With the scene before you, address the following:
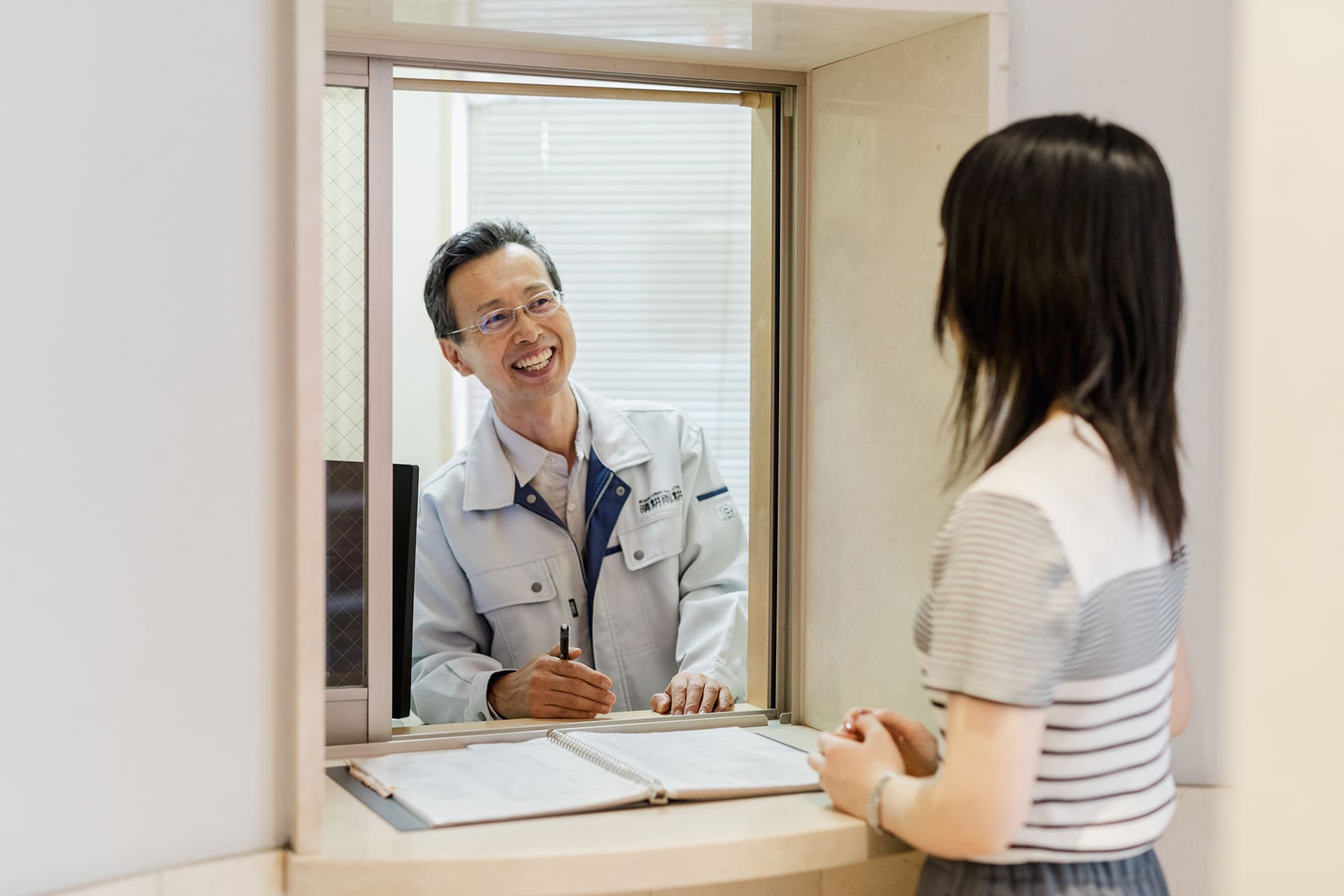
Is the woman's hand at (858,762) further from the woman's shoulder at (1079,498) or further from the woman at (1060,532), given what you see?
the woman's shoulder at (1079,498)

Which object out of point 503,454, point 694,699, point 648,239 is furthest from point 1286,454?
point 648,239

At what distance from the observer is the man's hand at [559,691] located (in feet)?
5.62

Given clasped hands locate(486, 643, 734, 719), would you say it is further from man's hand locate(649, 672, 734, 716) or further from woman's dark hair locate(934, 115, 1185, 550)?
woman's dark hair locate(934, 115, 1185, 550)

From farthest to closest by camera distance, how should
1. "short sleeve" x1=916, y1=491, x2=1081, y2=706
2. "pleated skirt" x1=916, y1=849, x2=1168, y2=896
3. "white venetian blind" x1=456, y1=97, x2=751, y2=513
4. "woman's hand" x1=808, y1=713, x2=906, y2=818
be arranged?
"white venetian blind" x1=456, y1=97, x2=751, y2=513
"woman's hand" x1=808, y1=713, x2=906, y2=818
"pleated skirt" x1=916, y1=849, x2=1168, y2=896
"short sleeve" x1=916, y1=491, x2=1081, y2=706

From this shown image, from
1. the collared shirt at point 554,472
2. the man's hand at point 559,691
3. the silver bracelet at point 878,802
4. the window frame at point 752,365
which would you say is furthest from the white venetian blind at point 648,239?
the silver bracelet at point 878,802

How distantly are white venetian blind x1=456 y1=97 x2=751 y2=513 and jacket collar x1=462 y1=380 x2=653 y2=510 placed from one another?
151 centimetres

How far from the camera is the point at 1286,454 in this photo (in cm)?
139

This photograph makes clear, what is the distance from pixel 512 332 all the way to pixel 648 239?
1688mm

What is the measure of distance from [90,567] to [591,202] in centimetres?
301

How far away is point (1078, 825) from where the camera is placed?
96 centimetres

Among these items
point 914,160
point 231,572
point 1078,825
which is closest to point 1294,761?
point 1078,825

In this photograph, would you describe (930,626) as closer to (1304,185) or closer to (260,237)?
(260,237)

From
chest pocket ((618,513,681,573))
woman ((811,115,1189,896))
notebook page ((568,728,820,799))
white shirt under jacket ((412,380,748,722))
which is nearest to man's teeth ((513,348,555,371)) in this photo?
white shirt under jacket ((412,380,748,722))

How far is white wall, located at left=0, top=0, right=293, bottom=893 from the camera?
3.30 feet
